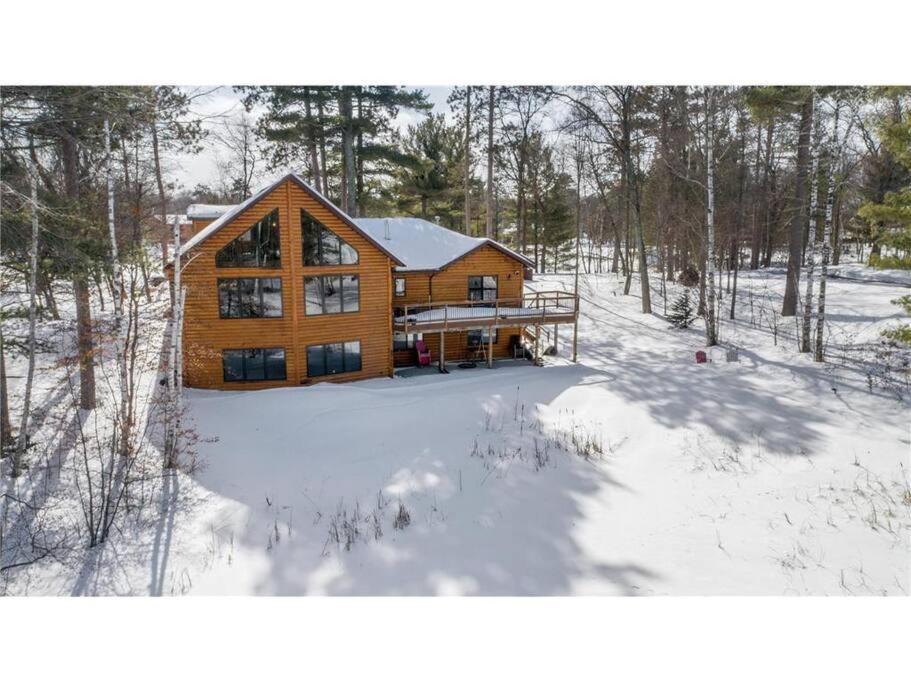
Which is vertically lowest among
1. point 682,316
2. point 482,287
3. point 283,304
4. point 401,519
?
point 401,519

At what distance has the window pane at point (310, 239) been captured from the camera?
12.8 metres

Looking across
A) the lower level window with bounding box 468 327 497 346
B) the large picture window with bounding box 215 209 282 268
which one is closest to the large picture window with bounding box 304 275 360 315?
the large picture window with bounding box 215 209 282 268

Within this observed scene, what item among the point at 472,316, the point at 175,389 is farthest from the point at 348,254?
the point at 175,389

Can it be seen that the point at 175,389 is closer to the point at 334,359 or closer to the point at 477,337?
the point at 334,359

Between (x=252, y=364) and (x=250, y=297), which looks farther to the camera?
(x=252, y=364)

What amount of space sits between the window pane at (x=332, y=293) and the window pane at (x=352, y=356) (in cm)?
112

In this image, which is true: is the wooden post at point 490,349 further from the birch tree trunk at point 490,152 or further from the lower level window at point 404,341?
the birch tree trunk at point 490,152

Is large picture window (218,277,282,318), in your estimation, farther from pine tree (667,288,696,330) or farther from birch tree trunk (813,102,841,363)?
Answer: pine tree (667,288,696,330)

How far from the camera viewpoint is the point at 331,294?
13445 millimetres

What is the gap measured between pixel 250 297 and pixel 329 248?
2.45 meters

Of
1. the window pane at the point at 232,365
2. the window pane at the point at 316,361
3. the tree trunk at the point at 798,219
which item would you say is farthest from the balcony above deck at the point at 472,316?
the tree trunk at the point at 798,219

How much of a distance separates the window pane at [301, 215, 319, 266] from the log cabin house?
3 cm

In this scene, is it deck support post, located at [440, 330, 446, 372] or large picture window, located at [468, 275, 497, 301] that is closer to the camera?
deck support post, located at [440, 330, 446, 372]

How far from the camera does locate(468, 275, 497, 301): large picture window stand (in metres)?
16.4
